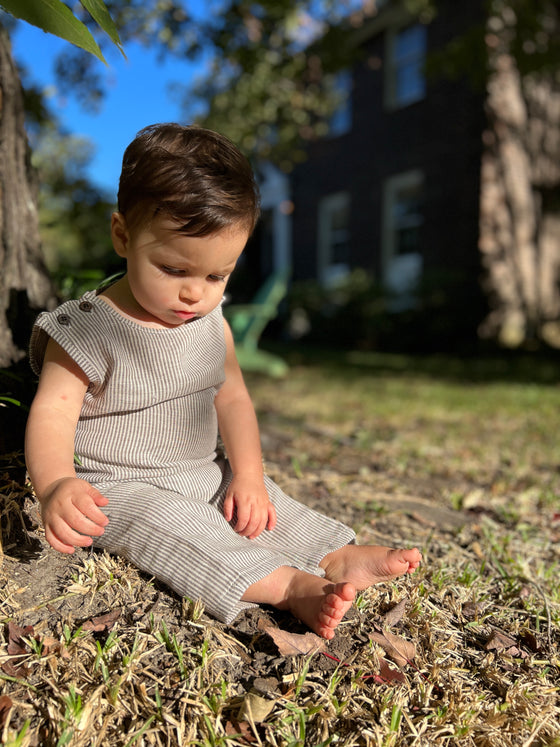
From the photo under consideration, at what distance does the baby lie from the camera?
4.78ft

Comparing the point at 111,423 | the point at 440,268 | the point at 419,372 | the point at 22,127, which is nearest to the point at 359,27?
the point at 440,268

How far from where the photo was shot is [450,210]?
11641mm

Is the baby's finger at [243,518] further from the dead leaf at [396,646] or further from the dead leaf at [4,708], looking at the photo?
the dead leaf at [4,708]

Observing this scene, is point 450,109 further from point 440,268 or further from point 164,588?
point 164,588

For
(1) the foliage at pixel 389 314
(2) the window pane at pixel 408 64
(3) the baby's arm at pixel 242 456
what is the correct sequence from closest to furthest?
1. (3) the baby's arm at pixel 242 456
2. (1) the foliage at pixel 389 314
3. (2) the window pane at pixel 408 64

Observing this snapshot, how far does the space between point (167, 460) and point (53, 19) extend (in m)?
1.10

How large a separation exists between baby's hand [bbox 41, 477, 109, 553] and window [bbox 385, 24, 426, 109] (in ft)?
42.3

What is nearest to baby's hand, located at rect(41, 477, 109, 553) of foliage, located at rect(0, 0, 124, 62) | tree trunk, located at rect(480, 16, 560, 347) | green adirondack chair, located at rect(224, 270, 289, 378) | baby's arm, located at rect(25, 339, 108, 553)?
baby's arm, located at rect(25, 339, 108, 553)

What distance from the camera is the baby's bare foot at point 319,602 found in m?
1.36

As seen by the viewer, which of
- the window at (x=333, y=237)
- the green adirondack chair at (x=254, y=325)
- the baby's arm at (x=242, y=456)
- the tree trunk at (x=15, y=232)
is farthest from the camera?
the window at (x=333, y=237)

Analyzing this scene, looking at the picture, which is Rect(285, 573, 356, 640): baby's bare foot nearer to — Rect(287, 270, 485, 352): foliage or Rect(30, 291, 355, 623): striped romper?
Rect(30, 291, 355, 623): striped romper

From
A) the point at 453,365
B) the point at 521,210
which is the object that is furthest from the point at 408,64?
the point at 453,365

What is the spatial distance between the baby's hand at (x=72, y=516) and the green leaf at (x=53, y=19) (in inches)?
37.3

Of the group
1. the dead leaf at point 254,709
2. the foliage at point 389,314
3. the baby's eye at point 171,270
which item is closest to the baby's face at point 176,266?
the baby's eye at point 171,270
